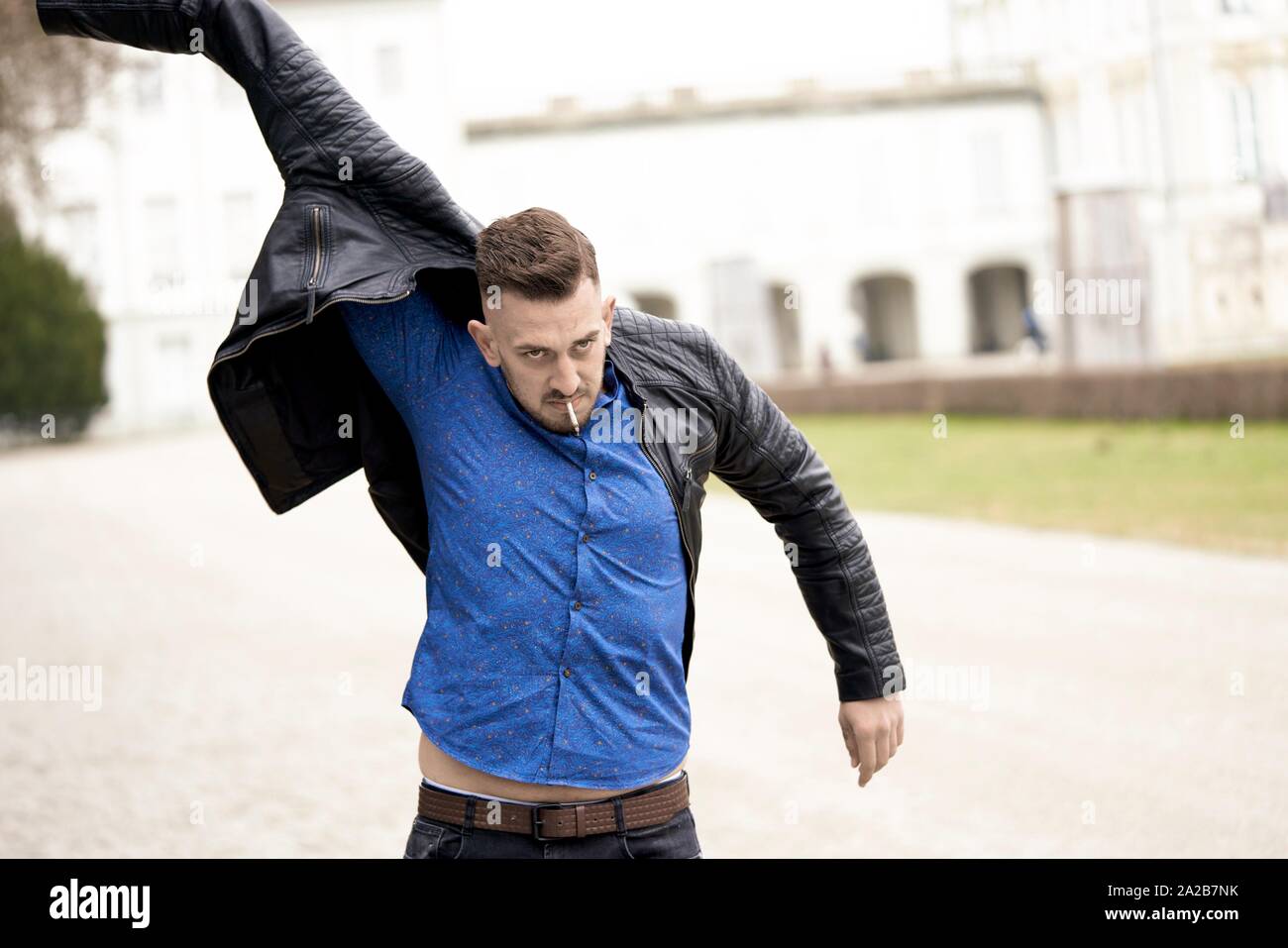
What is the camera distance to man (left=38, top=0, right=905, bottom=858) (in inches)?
101

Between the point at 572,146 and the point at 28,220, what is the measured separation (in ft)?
55.8

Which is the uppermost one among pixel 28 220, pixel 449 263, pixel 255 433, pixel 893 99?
pixel 893 99

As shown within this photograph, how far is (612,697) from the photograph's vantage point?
8.56ft

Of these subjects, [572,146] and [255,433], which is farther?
[572,146]

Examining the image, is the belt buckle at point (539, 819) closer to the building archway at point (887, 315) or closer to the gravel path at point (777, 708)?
the gravel path at point (777, 708)

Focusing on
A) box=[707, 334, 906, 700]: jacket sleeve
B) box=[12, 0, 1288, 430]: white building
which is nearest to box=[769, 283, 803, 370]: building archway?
box=[12, 0, 1288, 430]: white building

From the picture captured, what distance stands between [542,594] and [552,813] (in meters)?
0.37

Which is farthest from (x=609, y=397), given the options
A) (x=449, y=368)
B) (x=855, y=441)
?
(x=855, y=441)

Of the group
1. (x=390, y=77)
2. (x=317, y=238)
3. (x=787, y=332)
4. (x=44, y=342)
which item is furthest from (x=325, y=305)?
(x=390, y=77)

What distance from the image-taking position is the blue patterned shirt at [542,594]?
2578mm

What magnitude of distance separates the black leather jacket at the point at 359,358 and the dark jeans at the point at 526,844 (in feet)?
1.42

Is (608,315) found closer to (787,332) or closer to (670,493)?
(670,493)
